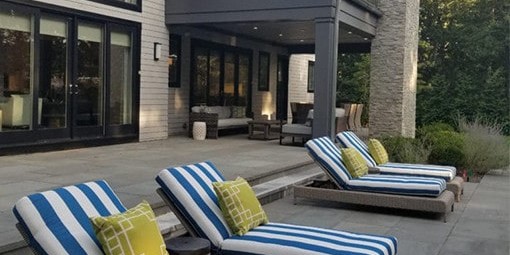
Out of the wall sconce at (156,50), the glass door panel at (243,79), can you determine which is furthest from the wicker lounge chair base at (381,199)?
the glass door panel at (243,79)

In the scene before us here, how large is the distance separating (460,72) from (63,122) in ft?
62.7

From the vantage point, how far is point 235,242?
3953 mm

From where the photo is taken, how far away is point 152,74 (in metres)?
12.4

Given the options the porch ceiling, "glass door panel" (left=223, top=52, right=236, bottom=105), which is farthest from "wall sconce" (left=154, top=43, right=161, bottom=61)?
"glass door panel" (left=223, top=52, right=236, bottom=105)

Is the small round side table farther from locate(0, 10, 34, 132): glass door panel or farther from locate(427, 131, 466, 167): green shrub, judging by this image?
locate(427, 131, 466, 167): green shrub

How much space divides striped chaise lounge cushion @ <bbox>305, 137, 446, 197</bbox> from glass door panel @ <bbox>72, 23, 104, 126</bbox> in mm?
5394

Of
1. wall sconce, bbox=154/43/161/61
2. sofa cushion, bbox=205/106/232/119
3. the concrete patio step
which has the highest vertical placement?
wall sconce, bbox=154/43/161/61

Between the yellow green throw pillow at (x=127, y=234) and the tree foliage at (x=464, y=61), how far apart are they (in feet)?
61.0

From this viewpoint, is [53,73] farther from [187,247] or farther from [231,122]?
[187,247]

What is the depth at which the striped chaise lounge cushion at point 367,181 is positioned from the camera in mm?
6441

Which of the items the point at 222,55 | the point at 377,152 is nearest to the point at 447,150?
the point at 377,152

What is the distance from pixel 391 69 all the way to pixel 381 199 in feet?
30.3

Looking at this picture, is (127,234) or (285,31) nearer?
(127,234)

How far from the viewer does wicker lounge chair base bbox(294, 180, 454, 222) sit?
20.5ft
